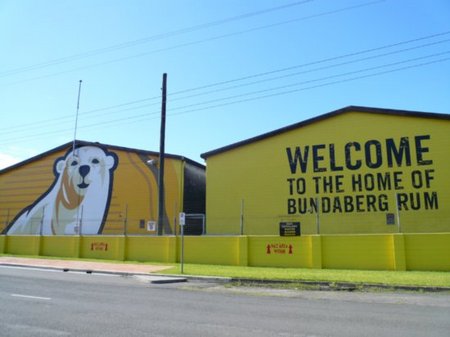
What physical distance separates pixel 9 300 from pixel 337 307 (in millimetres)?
8046

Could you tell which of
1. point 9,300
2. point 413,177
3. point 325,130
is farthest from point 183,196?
point 9,300

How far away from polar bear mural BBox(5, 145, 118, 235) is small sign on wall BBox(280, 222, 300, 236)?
18.4m

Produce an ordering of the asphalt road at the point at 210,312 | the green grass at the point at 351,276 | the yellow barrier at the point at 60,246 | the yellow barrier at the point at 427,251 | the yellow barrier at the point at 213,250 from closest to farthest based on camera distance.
→ the asphalt road at the point at 210,312, the green grass at the point at 351,276, the yellow barrier at the point at 427,251, the yellow barrier at the point at 213,250, the yellow barrier at the point at 60,246

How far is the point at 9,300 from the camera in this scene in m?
10.7

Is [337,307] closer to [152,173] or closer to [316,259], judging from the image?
[316,259]

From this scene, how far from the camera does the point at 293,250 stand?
2073cm

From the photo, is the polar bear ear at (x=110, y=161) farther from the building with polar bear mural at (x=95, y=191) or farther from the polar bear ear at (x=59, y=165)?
the polar bear ear at (x=59, y=165)

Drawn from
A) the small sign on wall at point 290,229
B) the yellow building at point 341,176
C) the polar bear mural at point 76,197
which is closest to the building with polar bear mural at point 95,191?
the polar bear mural at point 76,197

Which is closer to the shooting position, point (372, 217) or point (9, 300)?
point (9, 300)

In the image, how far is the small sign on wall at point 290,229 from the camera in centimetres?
2080

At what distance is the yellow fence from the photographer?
61.6ft

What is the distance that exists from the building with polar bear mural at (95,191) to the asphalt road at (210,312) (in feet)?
61.6

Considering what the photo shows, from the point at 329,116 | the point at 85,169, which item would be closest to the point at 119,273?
the point at 329,116

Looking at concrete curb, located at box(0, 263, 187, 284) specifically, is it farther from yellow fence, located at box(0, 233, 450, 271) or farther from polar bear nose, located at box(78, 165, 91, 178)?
polar bear nose, located at box(78, 165, 91, 178)
